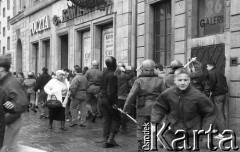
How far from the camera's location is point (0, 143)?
4.59m

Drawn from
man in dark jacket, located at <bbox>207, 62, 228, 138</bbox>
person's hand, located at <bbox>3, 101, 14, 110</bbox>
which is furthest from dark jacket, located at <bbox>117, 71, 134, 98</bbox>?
person's hand, located at <bbox>3, 101, 14, 110</bbox>

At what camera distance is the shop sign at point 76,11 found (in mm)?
18828

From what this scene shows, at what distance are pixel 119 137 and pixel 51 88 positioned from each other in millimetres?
2530

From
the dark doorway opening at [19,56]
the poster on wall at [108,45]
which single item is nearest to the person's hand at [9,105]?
the poster on wall at [108,45]

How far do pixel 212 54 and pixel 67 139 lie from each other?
15.7 ft

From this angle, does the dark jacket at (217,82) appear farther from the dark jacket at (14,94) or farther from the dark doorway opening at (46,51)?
the dark doorway opening at (46,51)

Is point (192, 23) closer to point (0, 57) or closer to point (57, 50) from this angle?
point (0, 57)

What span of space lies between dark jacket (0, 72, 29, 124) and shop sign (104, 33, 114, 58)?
12840mm

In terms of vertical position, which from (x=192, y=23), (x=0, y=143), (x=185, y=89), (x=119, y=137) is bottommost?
(x=119, y=137)

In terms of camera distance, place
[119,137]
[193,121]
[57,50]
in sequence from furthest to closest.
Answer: [57,50] → [119,137] → [193,121]

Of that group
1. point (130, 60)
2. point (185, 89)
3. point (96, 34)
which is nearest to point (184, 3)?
point (130, 60)

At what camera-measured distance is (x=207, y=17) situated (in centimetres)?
1323

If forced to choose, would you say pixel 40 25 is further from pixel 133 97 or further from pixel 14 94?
pixel 14 94

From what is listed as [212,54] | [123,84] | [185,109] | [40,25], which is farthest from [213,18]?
[40,25]
